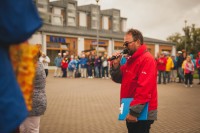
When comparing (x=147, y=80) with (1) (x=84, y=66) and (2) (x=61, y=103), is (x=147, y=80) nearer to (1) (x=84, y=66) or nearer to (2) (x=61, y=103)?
(2) (x=61, y=103)

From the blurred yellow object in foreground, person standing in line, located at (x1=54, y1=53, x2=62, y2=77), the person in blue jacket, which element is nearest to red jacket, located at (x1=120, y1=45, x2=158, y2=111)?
the blurred yellow object in foreground

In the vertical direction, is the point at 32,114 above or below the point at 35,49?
below

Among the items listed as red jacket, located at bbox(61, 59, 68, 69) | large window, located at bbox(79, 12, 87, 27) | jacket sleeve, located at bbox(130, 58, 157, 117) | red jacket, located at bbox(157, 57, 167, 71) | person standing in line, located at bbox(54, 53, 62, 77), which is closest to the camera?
jacket sleeve, located at bbox(130, 58, 157, 117)

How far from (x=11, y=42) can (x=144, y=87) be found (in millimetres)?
2081

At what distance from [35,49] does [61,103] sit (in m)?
9.33

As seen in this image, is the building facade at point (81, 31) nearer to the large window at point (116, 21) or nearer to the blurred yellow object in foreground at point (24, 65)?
the large window at point (116, 21)

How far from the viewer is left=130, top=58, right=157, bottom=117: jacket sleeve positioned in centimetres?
335

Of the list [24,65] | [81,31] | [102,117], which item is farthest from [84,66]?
[24,65]

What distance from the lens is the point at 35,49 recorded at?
5.74 feet

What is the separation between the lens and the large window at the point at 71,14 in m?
44.8

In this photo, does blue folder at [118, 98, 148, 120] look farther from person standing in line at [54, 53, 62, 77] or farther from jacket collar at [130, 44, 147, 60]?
person standing in line at [54, 53, 62, 77]

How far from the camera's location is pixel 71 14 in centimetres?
4506

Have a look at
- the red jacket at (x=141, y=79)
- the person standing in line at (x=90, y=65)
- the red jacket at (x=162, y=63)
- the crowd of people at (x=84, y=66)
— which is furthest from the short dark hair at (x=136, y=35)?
the person standing in line at (x=90, y=65)

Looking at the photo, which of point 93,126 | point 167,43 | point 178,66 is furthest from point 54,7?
point 93,126
